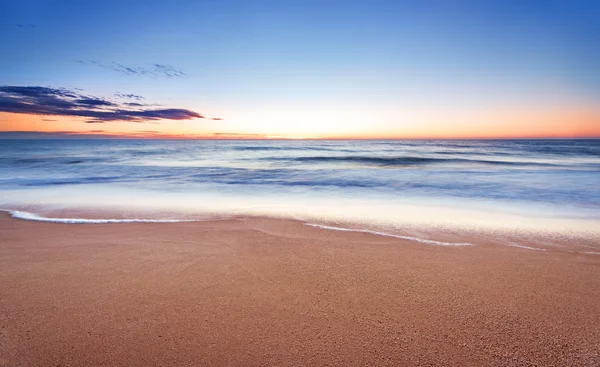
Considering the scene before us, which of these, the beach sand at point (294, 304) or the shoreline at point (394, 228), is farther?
the shoreline at point (394, 228)

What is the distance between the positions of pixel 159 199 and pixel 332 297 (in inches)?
279

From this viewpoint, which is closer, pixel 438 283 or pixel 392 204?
pixel 438 283

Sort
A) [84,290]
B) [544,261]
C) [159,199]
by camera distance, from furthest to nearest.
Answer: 1. [159,199]
2. [544,261]
3. [84,290]

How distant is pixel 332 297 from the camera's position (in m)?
2.69

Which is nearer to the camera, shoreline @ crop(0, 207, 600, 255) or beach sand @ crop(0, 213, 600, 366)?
beach sand @ crop(0, 213, 600, 366)

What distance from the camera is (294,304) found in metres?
2.60

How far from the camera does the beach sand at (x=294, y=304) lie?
2.06 m

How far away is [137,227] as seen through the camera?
4852 millimetres

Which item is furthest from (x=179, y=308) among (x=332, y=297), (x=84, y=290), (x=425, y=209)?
(x=425, y=209)

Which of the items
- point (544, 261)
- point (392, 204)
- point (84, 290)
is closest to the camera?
point (84, 290)

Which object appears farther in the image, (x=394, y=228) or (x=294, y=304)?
(x=394, y=228)

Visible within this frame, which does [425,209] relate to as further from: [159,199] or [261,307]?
[159,199]

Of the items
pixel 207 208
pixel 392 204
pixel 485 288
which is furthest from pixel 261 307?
pixel 392 204

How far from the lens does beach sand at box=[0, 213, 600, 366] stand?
2.06m
